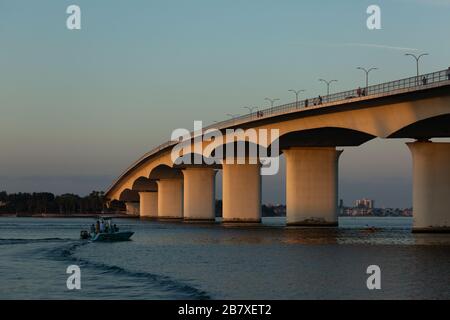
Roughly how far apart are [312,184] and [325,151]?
4.00m

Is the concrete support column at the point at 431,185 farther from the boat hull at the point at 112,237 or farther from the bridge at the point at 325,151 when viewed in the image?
the boat hull at the point at 112,237

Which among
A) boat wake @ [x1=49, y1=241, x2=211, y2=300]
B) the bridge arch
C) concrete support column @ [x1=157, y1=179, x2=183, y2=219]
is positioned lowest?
boat wake @ [x1=49, y1=241, x2=211, y2=300]

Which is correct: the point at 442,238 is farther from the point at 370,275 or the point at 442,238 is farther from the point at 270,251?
the point at 370,275

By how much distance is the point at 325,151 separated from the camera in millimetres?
106500

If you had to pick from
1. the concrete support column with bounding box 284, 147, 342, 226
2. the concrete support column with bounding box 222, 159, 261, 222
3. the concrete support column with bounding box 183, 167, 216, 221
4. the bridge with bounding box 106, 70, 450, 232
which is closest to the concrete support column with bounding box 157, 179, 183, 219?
the bridge with bounding box 106, 70, 450, 232

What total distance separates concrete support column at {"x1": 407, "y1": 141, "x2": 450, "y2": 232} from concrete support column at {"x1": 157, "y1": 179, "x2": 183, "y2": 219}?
9755 centimetres

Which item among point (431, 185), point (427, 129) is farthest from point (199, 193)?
point (427, 129)

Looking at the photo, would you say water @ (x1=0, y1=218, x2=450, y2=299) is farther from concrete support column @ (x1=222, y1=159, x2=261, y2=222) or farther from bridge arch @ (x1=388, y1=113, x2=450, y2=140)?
concrete support column @ (x1=222, y1=159, x2=261, y2=222)

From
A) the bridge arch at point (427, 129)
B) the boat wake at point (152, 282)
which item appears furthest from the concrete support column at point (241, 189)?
the boat wake at point (152, 282)

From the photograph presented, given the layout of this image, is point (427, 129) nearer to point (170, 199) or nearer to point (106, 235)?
point (106, 235)

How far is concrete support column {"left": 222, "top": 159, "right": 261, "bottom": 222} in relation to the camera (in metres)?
122

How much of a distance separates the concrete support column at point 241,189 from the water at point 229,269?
121ft

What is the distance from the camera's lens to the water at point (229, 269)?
43.2 metres
